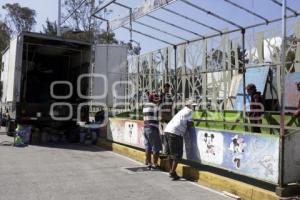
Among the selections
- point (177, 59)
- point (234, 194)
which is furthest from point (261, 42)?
point (234, 194)

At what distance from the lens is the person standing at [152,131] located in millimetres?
10625

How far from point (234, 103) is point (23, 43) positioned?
24.2ft

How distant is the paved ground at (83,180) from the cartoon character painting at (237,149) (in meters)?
0.66

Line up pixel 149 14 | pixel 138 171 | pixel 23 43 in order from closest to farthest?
1. pixel 138 171
2. pixel 149 14
3. pixel 23 43

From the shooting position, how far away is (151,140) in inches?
420

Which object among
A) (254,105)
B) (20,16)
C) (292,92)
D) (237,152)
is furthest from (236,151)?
(20,16)

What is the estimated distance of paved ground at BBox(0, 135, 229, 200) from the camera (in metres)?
7.87

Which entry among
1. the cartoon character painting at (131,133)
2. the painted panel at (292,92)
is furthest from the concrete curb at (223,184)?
the painted panel at (292,92)

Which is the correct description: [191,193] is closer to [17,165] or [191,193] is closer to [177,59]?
[17,165]

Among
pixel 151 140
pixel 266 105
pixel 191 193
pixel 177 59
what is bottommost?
pixel 191 193

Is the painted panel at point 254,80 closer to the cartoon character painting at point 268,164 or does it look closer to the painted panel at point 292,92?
the painted panel at point 292,92

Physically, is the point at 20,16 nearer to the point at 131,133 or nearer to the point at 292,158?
the point at 131,133

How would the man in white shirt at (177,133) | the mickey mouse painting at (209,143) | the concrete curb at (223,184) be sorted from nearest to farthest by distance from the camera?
1. the concrete curb at (223,184)
2. the mickey mouse painting at (209,143)
3. the man in white shirt at (177,133)

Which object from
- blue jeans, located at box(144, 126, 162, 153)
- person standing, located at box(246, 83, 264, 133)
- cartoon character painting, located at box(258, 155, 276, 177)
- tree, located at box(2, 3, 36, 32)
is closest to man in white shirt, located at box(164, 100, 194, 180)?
blue jeans, located at box(144, 126, 162, 153)
